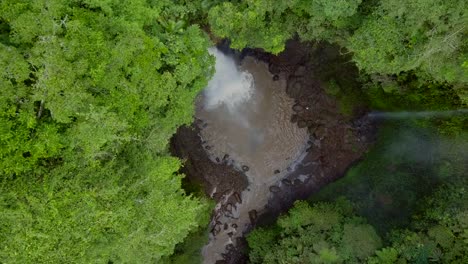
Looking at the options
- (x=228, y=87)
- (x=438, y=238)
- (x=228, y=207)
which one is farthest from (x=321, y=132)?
(x=438, y=238)

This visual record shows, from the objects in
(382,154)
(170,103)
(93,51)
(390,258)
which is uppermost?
(382,154)

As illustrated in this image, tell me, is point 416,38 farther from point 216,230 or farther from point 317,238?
point 216,230

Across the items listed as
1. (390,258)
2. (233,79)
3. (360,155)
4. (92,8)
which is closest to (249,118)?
(233,79)

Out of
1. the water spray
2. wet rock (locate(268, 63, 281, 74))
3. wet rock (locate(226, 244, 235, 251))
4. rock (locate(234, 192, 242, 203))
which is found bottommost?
wet rock (locate(226, 244, 235, 251))

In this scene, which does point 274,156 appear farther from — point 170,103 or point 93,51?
point 93,51

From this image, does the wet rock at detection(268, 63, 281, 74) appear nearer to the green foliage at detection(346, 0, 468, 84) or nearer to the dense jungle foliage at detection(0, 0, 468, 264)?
the dense jungle foliage at detection(0, 0, 468, 264)

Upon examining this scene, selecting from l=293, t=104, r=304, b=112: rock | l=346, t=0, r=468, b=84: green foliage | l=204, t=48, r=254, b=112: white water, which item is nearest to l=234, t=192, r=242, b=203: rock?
l=204, t=48, r=254, b=112: white water
